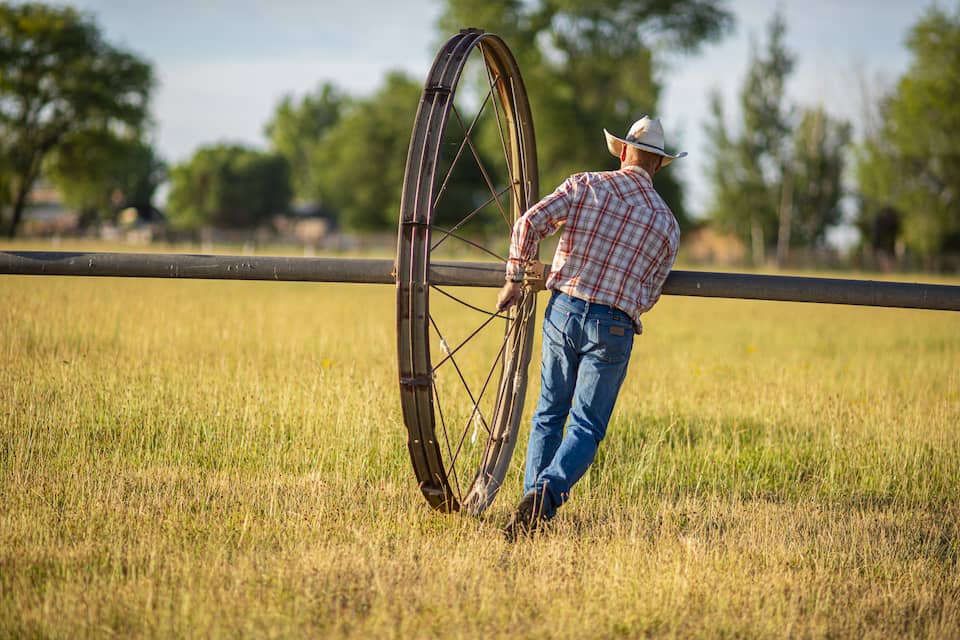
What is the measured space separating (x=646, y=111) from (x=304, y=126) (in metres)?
95.3

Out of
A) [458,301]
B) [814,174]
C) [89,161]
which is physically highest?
[814,174]

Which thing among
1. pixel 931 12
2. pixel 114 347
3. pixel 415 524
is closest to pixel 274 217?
pixel 931 12

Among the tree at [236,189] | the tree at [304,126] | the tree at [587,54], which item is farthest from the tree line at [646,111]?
the tree at [304,126]

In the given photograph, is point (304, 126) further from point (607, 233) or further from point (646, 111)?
point (607, 233)

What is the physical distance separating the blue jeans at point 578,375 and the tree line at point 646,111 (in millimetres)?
45365

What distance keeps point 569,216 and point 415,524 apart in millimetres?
2029

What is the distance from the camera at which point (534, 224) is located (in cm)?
496

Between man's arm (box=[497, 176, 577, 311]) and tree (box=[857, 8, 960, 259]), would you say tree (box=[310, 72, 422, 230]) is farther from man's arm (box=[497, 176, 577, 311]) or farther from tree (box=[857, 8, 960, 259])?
man's arm (box=[497, 176, 577, 311])

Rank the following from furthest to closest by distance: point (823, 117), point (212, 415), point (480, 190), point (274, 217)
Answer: point (274, 217)
point (480, 190)
point (823, 117)
point (212, 415)

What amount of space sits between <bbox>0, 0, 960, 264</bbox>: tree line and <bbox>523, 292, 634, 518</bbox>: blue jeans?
45.4m

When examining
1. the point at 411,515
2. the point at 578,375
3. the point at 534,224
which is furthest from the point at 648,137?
the point at 411,515

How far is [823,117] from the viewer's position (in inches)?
2581

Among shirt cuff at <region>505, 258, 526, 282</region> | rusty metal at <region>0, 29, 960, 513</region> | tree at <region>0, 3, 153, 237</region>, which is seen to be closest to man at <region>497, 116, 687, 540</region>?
shirt cuff at <region>505, 258, 526, 282</region>

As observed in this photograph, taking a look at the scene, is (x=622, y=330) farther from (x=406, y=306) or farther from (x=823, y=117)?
(x=823, y=117)
